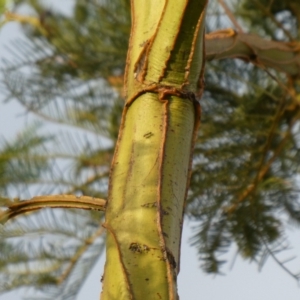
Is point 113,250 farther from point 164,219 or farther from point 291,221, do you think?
point 291,221

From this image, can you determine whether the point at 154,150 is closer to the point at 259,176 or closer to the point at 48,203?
the point at 48,203

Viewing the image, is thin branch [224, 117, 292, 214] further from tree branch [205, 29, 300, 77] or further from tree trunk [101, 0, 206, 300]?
tree trunk [101, 0, 206, 300]

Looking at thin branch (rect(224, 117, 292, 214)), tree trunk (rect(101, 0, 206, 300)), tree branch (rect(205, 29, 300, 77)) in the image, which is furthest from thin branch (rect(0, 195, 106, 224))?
thin branch (rect(224, 117, 292, 214))

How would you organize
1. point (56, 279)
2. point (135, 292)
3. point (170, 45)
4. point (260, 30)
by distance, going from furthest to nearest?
point (260, 30), point (56, 279), point (170, 45), point (135, 292)

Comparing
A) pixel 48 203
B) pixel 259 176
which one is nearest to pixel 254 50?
pixel 259 176

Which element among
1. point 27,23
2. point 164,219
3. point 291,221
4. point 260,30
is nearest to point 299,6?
point 260,30

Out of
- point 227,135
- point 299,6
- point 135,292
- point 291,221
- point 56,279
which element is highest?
point 299,6

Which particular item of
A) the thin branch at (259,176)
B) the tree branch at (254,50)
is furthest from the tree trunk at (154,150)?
the thin branch at (259,176)
